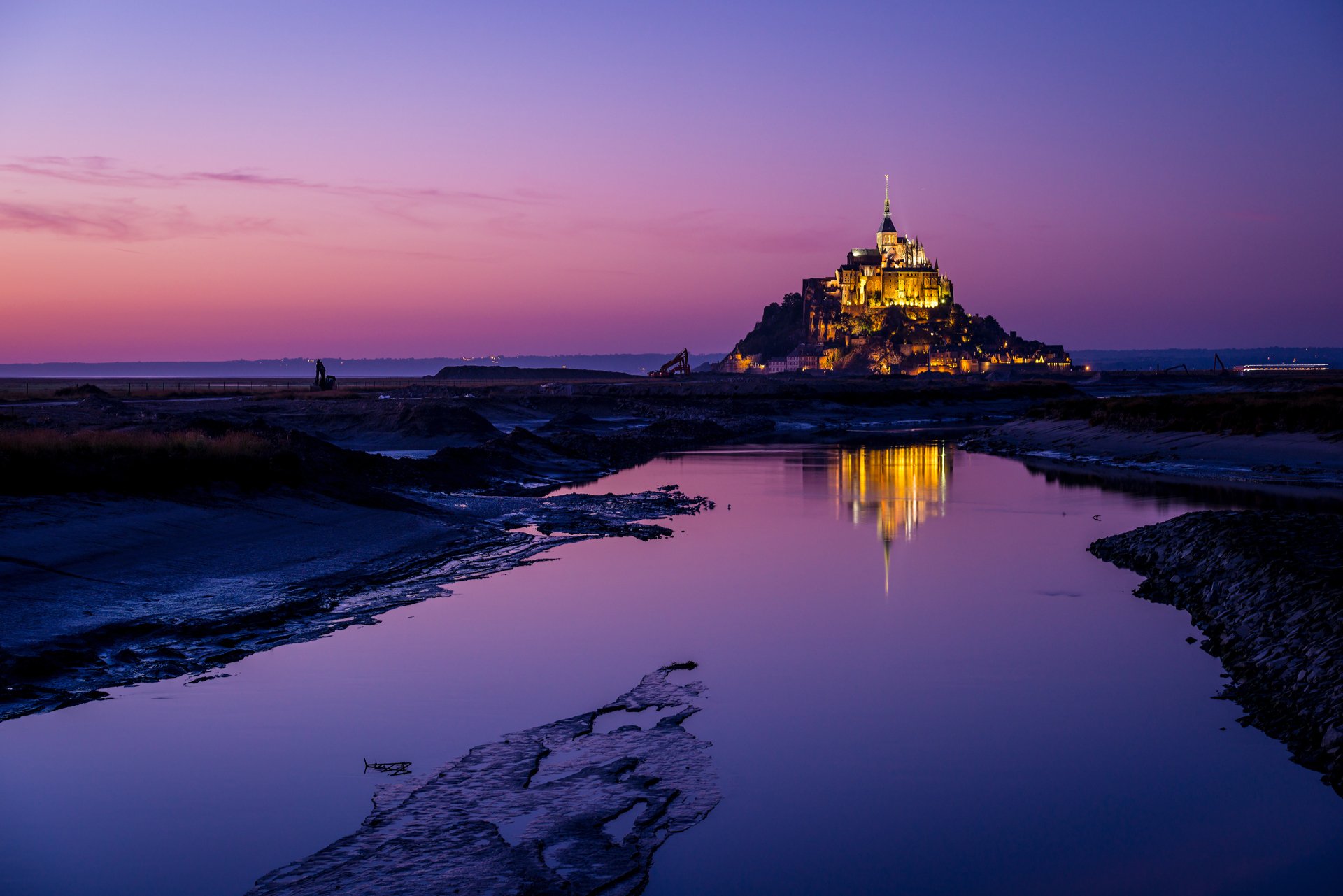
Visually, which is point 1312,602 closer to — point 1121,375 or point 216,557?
point 216,557

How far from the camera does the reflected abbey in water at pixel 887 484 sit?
78.4 feet

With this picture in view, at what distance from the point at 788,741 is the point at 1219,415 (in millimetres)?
35383

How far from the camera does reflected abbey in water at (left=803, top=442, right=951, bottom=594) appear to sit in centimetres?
2391

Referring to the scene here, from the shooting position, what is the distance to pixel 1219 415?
39.4 m

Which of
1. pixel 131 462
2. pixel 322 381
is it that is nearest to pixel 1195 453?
pixel 131 462

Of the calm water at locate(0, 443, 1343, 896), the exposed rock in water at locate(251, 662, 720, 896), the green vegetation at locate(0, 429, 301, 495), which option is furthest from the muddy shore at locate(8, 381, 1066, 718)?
the exposed rock in water at locate(251, 662, 720, 896)

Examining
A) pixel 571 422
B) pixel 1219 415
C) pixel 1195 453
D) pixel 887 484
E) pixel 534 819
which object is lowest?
pixel 887 484

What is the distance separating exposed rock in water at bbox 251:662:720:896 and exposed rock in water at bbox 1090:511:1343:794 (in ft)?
16.4

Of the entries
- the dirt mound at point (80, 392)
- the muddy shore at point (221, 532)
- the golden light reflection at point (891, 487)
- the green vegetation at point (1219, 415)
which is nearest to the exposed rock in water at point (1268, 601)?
the golden light reflection at point (891, 487)

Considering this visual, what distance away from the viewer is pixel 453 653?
11.9m

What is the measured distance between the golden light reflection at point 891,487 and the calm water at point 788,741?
11.7 ft

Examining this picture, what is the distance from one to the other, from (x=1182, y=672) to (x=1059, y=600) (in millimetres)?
3804

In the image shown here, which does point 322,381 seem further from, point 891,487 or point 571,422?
point 891,487

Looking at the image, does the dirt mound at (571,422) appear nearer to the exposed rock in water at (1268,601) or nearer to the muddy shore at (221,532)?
the muddy shore at (221,532)
